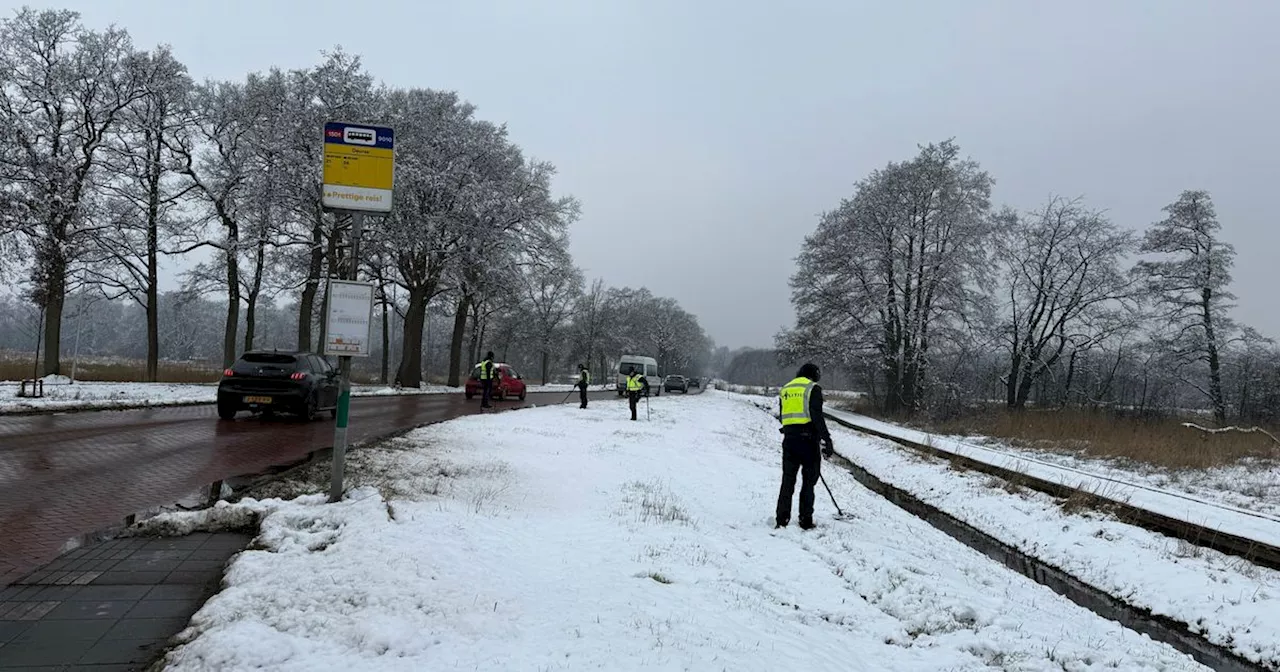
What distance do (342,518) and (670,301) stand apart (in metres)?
97.1

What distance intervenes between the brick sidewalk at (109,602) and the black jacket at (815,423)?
541cm

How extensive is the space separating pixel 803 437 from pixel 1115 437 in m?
16.7

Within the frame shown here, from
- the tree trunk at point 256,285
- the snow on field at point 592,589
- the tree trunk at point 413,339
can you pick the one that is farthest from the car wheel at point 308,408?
the tree trunk at point 413,339

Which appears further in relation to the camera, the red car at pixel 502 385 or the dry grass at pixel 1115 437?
the red car at pixel 502 385

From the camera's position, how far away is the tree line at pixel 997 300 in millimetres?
29844

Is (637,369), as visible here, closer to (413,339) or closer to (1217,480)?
(413,339)

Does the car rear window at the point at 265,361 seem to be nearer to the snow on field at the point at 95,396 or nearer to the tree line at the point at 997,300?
the snow on field at the point at 95,396

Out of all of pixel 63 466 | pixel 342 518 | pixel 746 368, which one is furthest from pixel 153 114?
pixel 746 368

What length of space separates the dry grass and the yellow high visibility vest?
507 inches

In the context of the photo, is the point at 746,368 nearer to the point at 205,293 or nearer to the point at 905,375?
the point at 905,375

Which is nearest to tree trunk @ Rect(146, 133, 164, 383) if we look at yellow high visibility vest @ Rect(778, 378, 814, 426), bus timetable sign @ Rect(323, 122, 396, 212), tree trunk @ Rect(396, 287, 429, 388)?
→ tree trunk @ Rect(396, 287, 429, 388)

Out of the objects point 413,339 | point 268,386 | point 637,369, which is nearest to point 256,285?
point 413,339

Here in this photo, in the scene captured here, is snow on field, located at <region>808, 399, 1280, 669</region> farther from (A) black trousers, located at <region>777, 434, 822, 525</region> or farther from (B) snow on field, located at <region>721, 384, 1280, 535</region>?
(A) black trousers, located at <region>777, 434, 822, 525</region>

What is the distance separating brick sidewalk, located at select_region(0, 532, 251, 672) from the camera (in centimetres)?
318
